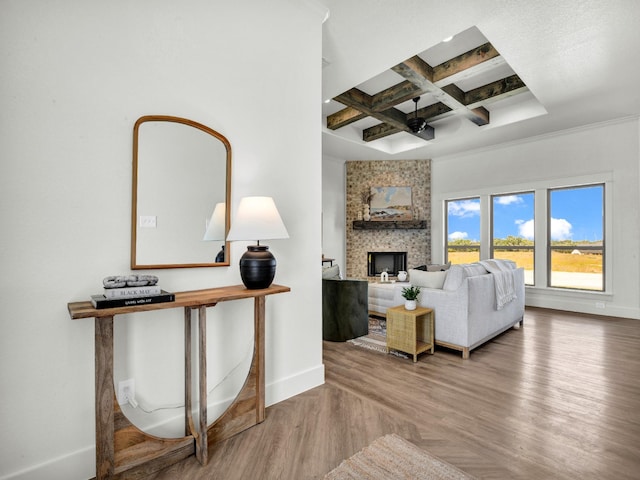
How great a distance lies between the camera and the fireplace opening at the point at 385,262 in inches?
284

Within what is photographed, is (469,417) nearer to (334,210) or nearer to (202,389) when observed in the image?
(202,389)

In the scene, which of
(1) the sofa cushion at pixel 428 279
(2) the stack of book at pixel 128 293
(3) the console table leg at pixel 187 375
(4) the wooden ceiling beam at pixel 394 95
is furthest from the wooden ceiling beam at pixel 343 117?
(2) the stack of book at pixel 128 293

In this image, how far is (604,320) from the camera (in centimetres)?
468

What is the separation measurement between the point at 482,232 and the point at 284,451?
5.91 meters

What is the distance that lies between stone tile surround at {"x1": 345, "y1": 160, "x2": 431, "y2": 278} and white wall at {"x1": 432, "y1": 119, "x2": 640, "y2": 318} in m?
1.12

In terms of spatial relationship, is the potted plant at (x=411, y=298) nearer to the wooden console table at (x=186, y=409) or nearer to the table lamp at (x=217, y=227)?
the wooden console table at (x=186, y=409)

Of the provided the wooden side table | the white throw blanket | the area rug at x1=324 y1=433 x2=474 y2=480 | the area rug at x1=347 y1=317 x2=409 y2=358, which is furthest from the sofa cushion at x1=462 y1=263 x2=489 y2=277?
the area rug at x1=324 y1=433 x2=474 y2=480

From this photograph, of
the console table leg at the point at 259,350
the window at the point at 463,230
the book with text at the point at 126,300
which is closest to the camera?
the book with text at the point at 126,300

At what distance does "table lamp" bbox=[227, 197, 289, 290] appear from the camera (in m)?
1.88

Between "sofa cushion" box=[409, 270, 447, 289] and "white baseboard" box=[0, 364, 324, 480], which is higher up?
"sofa cushion" box=[409, 270, 447, 289]

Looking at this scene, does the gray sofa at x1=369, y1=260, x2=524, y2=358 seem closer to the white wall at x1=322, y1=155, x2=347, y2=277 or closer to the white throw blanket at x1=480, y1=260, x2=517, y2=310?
the white throw blanket at x1=480, y1=260, x2=517, y2=310

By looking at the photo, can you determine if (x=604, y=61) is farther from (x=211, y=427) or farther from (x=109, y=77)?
(x=211, y=427)

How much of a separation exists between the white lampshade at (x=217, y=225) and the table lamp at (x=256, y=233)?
0.17m

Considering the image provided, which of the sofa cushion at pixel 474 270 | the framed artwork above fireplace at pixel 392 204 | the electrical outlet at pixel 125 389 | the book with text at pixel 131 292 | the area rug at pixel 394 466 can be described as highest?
the framed artwork above fireplace at pixel 392 204
